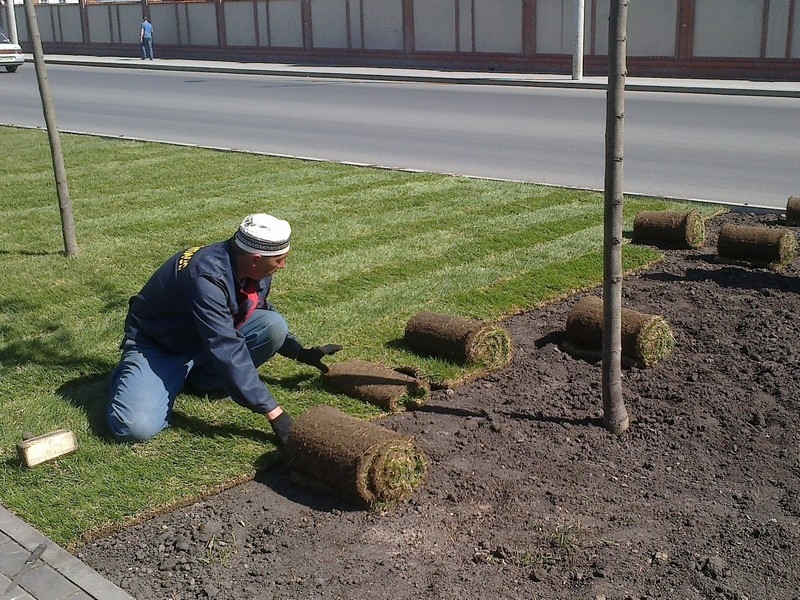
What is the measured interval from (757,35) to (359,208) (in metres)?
19.7

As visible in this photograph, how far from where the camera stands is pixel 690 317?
6.79 m

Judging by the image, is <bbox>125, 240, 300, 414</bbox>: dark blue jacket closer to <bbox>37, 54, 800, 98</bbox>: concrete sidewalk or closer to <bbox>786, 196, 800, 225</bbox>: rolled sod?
<bbox>786, 196, 800, 225</bbox>: rolled sod

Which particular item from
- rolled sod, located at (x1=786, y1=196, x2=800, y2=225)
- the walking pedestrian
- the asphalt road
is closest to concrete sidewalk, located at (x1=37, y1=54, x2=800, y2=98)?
the asphalt road

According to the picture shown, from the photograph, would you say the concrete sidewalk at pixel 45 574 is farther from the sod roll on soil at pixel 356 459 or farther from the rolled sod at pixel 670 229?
the rolled sod at pixel 670 229

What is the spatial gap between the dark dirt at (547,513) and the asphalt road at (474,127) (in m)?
5.65

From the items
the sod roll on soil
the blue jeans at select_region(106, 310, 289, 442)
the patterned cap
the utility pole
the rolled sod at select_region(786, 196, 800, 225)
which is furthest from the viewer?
the utility pole

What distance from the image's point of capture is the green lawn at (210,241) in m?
4.91

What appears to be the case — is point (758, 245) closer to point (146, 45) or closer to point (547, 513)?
point (547, 513)

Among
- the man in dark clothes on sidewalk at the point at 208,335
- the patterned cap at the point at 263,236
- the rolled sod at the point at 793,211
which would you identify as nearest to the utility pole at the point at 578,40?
the rolled sod at the point at 793,211

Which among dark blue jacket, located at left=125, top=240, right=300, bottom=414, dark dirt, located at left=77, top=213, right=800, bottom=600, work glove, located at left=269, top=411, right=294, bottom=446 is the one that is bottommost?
dark dirt, located at left=77, top=213, right=800, bottom=600

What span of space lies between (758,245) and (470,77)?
2162cm

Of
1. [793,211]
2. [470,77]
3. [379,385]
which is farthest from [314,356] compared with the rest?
[470,77]

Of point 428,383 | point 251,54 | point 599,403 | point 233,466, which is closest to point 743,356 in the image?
point 599,403

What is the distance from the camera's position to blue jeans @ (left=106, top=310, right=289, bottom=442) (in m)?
5.12
